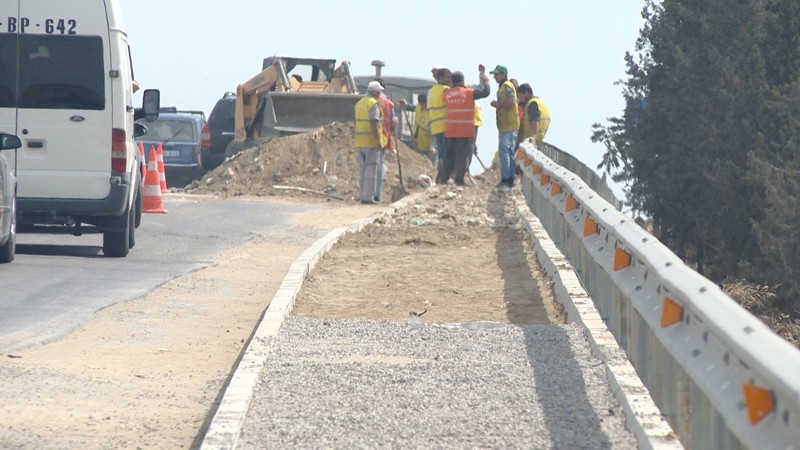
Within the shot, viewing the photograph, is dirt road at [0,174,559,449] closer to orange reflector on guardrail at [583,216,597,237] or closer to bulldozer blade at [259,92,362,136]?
orange reflector on guardrail at [583,216,597,237]

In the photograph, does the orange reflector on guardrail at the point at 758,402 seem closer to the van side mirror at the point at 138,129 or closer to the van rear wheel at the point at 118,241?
the van rear wheel at the point at 118,241

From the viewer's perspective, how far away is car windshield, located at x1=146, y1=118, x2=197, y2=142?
35.4 m

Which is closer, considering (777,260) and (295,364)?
(295,364)

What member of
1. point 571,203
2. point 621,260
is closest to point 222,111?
point 571,203

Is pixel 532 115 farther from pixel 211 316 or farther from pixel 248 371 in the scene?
pixel 248 371

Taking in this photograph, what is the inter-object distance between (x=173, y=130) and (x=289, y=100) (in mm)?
4695

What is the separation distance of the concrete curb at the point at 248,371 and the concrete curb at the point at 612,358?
1.61m

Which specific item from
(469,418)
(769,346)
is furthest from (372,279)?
(769,346)

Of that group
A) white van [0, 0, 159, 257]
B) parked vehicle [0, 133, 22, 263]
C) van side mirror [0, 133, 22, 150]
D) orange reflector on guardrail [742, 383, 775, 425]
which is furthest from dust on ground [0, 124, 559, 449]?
orange reflector on guardrail [742, 383, 775, 425]

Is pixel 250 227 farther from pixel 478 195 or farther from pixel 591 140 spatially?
pixel 591 140

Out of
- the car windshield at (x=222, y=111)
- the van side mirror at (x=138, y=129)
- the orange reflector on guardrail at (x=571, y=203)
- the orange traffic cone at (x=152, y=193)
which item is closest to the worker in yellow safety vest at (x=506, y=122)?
the orange traffic cone at (x=152, y=193)

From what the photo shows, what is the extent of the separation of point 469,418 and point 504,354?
1.80 meters

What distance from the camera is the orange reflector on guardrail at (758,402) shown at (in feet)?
11.9

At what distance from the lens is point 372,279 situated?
42.6ft
